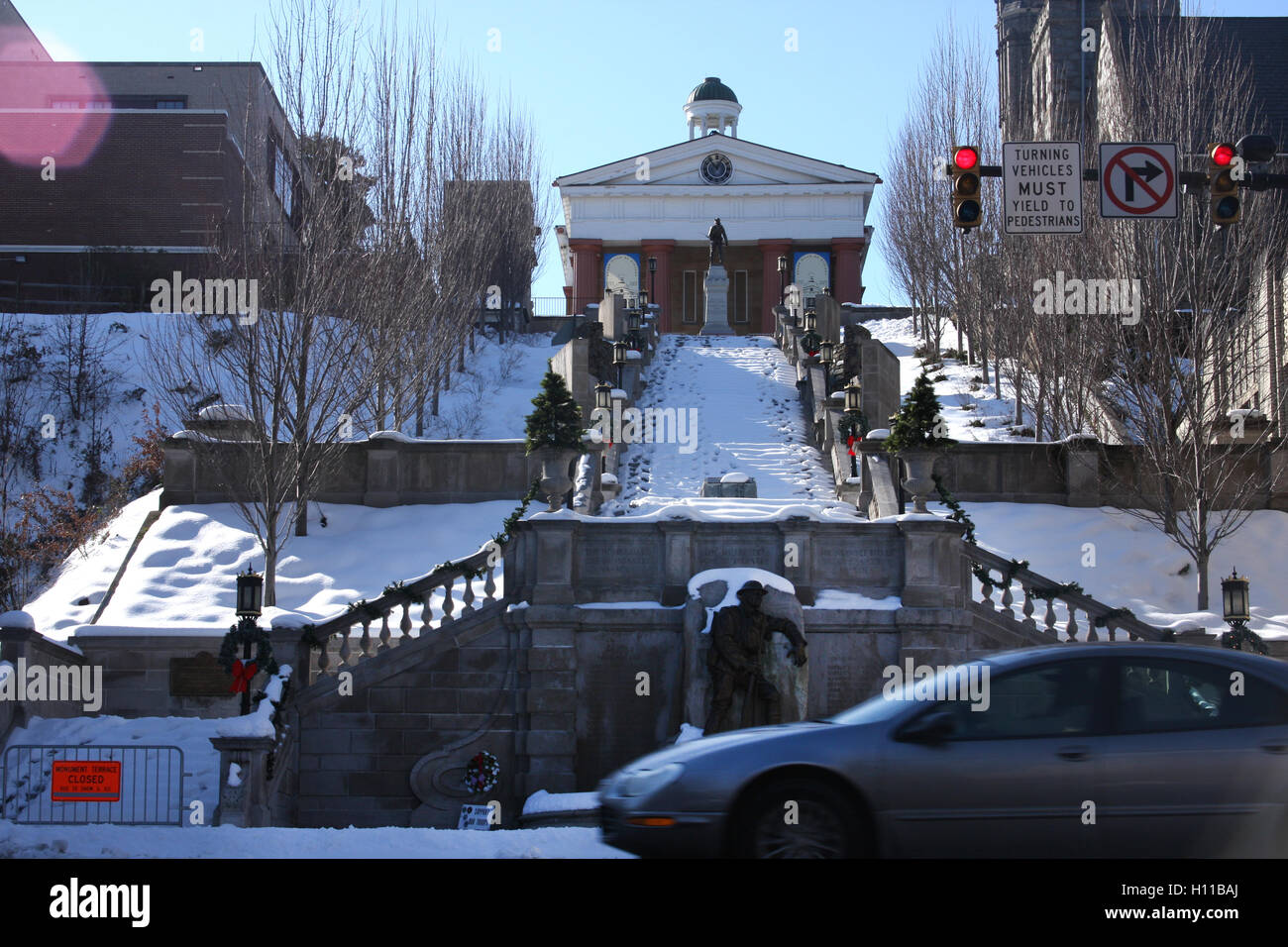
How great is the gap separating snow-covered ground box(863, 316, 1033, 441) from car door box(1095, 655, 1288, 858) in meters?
21.1

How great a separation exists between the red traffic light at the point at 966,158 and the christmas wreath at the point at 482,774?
9626 mm

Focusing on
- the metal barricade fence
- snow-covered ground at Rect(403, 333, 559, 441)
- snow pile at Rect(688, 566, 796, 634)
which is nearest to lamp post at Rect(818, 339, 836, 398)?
snow-covered ground at Rect(403, 333, 559, 441)

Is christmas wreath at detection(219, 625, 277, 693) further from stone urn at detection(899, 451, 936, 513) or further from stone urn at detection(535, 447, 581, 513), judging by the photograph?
stone urn at detection(899, 451, 936, 513)

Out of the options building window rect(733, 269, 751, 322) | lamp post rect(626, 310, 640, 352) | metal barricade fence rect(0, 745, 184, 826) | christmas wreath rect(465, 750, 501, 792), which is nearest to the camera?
metal barricade fence rect(0, 745, 184, 826)

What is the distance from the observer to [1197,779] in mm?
7047

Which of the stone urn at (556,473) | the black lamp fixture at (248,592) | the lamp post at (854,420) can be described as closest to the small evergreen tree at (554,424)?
the stone urn at (556,473)

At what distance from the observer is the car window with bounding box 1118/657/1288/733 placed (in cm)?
724

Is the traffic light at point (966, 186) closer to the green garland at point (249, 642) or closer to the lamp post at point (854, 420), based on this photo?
the green garland at point (249, 642)

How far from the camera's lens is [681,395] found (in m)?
32.7

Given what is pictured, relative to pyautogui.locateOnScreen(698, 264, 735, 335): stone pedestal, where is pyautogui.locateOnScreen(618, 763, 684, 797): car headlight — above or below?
below

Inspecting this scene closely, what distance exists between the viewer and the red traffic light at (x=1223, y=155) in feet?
42.1

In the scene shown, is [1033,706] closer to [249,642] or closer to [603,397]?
[249,642]
